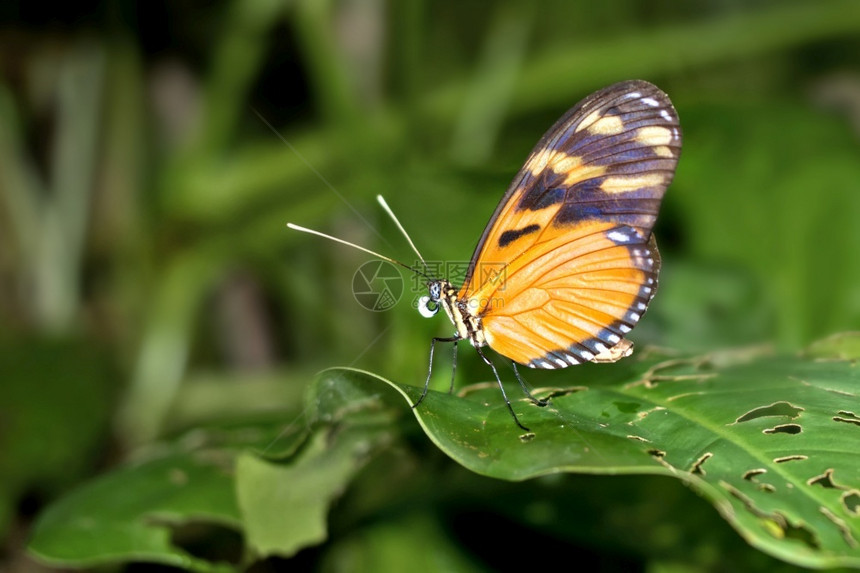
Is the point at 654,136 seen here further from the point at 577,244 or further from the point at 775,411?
the point at 775,411

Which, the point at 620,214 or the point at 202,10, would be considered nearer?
the point at 620,214

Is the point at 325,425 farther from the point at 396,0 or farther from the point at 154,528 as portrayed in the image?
the point at 396,0

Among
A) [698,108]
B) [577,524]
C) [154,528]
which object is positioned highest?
[698,108]

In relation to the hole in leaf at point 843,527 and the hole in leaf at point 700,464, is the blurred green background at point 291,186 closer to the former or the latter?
the hole in leaf at point 700,464

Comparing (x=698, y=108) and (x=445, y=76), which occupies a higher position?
(x=698, y=108)

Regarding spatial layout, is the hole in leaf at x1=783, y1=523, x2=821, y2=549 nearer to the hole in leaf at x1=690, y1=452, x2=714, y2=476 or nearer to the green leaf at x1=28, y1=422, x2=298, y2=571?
the hole in leaf at x1=690, y1=452, x2=714, y2=476

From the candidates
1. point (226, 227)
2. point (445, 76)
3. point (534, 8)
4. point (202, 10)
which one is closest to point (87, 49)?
point (202, 10)

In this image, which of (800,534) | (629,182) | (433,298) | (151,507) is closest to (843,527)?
(800,534)
